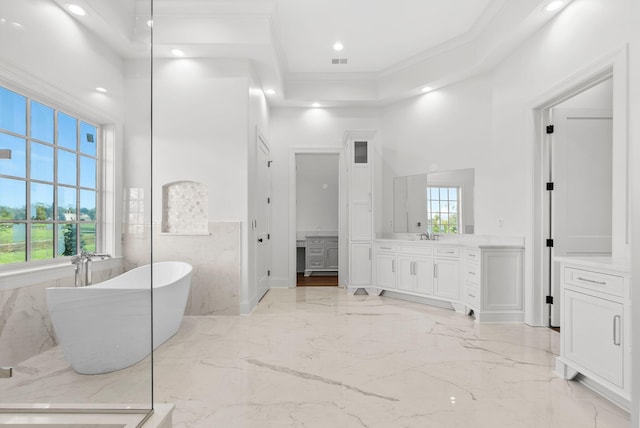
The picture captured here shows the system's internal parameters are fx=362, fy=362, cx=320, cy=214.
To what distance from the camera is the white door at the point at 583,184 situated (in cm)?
361

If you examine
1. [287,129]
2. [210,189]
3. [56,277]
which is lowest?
[56,277]

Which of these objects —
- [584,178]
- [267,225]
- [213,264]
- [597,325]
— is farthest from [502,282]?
[267,225]

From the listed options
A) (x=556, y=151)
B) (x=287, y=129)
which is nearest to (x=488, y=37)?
(x=556, y=151)

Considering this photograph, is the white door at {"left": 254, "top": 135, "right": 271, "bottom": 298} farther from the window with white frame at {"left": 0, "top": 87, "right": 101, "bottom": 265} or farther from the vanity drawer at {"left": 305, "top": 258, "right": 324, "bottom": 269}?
the window with white frame at {"left": 0, "top": 87, "right": 101, "bottom": 265}

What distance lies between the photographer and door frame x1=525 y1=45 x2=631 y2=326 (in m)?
2.55

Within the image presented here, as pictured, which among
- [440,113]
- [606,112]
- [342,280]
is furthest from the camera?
[342,280]

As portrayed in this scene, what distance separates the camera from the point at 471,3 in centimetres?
392

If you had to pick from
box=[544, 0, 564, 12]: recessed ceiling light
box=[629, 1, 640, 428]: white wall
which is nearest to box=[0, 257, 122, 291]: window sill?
box=[629, 1, 640, 428]: white wall

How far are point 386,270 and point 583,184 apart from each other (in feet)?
8.50

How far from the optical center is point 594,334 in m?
2.22

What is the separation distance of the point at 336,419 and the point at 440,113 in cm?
449

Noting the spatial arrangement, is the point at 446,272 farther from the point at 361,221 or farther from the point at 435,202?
the point at 361,221

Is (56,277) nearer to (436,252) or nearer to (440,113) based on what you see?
(436,252)

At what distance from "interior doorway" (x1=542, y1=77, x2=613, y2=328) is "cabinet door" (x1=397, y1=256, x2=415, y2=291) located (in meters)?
1.75
